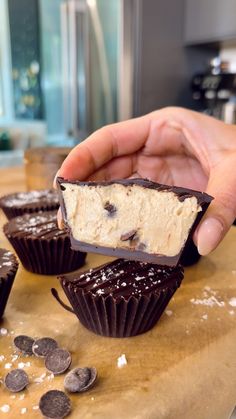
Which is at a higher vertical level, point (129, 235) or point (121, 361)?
point (129, 235)

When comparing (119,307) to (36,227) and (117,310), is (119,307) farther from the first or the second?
(36,227)

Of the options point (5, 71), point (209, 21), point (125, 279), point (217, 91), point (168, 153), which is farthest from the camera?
point (5, 71)

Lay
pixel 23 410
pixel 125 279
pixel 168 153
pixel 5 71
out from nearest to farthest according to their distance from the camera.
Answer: pixel 23 410 < pixel 125 279 < pixel 168 153 < pixel 5 71

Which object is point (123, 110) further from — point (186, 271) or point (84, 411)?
point (84, 411)

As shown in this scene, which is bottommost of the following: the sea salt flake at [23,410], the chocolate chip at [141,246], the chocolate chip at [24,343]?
the sea salt flake at [23,410]

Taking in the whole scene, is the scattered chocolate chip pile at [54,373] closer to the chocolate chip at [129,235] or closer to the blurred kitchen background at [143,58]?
the chocolate chip at [129,235]

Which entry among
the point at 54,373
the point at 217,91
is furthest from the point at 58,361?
the point at 217,91

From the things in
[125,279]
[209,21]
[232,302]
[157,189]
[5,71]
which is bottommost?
[232,302]

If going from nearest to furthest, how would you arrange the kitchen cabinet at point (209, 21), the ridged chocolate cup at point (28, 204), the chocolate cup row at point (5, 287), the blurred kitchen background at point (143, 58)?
the chocolate cup row at point (5, 287), the ridged chocolate cup at point (28, 204), the kitchen cabinet at point (209, 21), the blurred kitchen background at point (143, 58)

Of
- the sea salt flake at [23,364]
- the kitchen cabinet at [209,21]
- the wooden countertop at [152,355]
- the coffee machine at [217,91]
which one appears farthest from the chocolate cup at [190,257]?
the kitchen cabinet at [209,21]

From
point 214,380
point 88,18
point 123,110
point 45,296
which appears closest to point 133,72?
point 123,110
